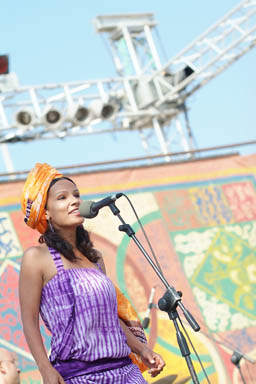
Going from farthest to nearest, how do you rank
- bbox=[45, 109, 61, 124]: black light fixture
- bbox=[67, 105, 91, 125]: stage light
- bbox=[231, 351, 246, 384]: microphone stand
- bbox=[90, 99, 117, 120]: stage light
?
bbox=[90, 99, 117, 120]: stage light < bbox=[67, 105, 91, 125]: stage light < bbox=[45, 109, 61, 124]: black light fixture < bbox=[231, 351, 246, 384]: microphone stand

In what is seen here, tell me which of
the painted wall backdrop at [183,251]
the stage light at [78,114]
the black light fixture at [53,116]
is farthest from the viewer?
the stage light at [78,114]

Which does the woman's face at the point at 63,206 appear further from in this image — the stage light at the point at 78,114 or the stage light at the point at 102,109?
the stage light at the point at 102,109

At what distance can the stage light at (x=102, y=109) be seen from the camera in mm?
13545

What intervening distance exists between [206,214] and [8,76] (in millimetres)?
7750

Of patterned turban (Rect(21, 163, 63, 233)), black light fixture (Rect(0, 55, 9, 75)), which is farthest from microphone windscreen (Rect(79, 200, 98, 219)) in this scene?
black light fixture (Rect(0, 55, 9, 75))

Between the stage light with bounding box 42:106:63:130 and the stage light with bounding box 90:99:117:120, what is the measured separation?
2.63 feet

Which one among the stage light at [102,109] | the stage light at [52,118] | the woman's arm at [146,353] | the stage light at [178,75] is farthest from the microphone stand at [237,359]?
the stage light at [178,75]

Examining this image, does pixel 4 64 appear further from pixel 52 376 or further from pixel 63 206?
pixel 52 376

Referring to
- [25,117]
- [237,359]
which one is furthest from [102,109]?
[237,359]

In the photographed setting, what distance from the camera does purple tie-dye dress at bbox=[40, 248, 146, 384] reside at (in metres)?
2.60

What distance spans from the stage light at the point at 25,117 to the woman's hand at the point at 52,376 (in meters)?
10.5

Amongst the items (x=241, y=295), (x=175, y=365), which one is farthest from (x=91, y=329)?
(x=241, y=295)

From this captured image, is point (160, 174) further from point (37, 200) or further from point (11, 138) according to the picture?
point (11, 138)

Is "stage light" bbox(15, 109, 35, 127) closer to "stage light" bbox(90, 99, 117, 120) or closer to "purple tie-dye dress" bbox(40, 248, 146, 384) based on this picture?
"stage light" bbox(90, 99, 117, 120)
